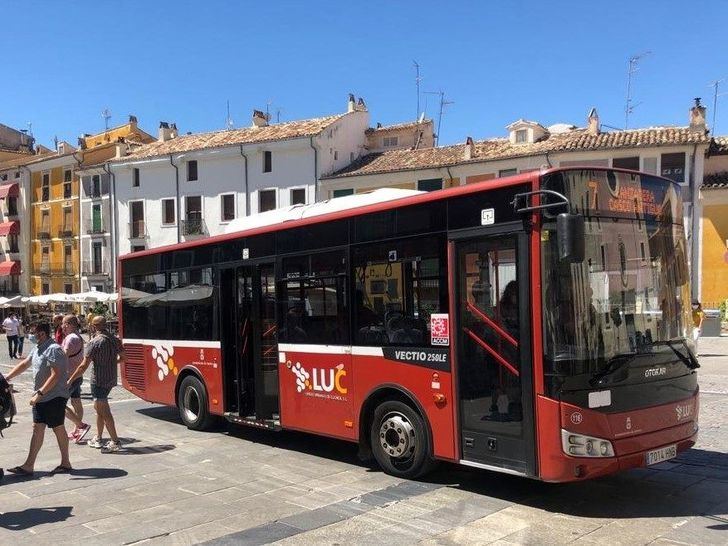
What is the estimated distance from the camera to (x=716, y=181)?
29.6 meters

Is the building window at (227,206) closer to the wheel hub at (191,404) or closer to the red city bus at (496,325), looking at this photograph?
the wheel hub at (191,404)

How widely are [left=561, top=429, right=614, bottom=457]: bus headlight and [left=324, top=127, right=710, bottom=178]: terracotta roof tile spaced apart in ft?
89.3

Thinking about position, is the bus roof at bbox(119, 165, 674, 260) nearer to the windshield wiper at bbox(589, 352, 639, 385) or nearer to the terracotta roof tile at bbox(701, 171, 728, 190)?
the windshield wiper at bbox(589, 352, 639, 385)

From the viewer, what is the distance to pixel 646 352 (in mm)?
5520

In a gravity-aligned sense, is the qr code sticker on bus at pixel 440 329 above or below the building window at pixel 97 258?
below

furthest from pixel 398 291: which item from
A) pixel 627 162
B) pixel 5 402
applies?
pixel 627 162

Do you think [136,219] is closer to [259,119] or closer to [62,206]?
[62,206]

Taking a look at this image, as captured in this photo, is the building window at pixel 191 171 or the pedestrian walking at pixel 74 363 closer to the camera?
the pedestrian walking at pixel 74 363

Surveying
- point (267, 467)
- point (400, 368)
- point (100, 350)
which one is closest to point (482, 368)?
point (400, 368)

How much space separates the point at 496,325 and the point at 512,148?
29.4m

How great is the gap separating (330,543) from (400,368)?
6.53 feet

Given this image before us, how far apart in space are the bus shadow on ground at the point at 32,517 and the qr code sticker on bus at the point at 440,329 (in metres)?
3.58

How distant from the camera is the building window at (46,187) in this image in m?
50.6

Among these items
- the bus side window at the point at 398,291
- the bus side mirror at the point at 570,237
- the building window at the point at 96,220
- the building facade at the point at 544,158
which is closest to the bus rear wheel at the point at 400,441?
the bus side window at the point at 398,291
